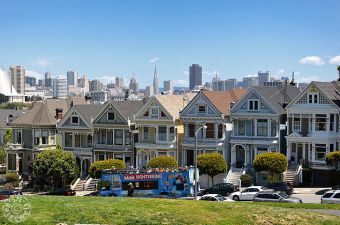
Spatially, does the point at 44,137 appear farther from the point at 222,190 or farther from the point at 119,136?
the point at 222,190

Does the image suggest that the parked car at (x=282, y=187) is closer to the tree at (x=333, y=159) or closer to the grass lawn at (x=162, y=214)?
the tree at (x=333, y=159)

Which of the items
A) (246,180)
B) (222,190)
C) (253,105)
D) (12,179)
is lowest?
(12,179)

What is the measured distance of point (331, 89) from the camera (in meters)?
59.5

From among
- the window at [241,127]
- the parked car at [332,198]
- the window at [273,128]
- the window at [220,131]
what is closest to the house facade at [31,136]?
the window at [220,131]

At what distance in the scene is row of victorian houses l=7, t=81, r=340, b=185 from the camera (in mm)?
57719

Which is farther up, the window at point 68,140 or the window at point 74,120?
the window at point 74,120

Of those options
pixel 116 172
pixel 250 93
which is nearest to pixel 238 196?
pixel 116 172

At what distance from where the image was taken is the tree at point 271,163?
55.6m

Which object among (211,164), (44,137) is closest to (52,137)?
(44,137)

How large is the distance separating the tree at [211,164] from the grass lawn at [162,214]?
2344cm

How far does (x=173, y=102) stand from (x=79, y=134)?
12.3m

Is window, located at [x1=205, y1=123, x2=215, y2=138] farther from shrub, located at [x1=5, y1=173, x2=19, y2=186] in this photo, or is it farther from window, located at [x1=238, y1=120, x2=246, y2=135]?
shrub, located at [x1=5, y1=173, x2=19, y2=186]

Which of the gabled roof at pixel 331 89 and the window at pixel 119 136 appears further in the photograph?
the window at pixel 119 136

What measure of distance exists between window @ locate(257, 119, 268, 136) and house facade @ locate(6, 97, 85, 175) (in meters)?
26.5
